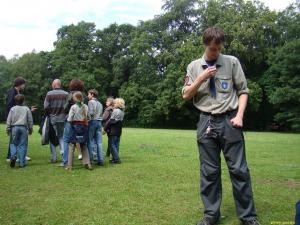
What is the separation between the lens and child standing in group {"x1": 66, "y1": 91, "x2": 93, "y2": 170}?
9.89 metres

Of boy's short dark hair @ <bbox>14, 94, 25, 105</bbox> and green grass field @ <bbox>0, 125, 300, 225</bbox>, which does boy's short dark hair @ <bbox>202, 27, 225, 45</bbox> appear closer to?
green grass field @ <bbox>0, 125, 300, 225</bbox>

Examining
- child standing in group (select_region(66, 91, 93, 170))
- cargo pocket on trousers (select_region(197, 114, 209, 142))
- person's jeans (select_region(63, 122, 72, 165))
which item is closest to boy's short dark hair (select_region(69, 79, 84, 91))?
child standing in group (select_region(66, 91, 93, 170))

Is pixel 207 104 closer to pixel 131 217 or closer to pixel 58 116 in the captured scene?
pixel 131 217

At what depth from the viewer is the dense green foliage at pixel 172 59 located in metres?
43.4

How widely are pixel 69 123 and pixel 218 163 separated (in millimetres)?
5537

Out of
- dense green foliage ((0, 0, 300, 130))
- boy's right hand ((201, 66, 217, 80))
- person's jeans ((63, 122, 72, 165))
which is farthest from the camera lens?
dense green foliage ((0, 0, 300, 130))

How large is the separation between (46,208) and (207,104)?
2772 mm

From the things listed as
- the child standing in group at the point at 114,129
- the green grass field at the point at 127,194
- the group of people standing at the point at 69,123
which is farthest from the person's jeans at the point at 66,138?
the child standing in group at the point at 114,129

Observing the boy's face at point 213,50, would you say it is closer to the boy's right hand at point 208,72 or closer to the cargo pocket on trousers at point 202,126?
the boy's right hand at point 208,72

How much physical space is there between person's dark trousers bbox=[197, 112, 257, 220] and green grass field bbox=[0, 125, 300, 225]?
1.08ft

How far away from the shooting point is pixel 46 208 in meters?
6.08

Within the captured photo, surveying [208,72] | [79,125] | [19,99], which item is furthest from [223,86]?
[19,99]

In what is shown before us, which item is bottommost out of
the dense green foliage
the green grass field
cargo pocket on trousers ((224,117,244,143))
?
the green grass field

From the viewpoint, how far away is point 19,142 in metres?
10.3
